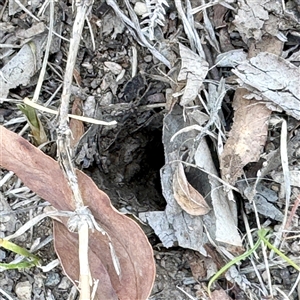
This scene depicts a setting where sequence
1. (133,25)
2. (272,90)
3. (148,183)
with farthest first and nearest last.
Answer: (148,183) < (133,25) < (272,90)

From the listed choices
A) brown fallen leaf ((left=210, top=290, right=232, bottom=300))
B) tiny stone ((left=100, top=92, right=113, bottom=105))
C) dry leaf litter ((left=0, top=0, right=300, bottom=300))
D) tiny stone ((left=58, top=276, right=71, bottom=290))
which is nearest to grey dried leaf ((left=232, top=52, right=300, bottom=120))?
dry leaf litter ((left=0, top=0, right=300, bottom=300))

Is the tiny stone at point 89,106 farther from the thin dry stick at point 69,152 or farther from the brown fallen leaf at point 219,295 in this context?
the brown fallen leaf at point 219,295

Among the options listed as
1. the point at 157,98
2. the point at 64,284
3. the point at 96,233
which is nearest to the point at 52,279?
the point at 64,284

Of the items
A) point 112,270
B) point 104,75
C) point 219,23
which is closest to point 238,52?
→ point 219,23

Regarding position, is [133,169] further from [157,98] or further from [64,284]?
[64,284]

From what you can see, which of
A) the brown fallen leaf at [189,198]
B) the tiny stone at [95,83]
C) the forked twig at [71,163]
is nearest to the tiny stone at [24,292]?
the forked twig at [71,163]

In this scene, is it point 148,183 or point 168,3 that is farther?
point 148,183

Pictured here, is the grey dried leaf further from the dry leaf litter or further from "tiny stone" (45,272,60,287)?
"tiny stone" (45,272,60,287)

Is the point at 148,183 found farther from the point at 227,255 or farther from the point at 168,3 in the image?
the point at 168,3
